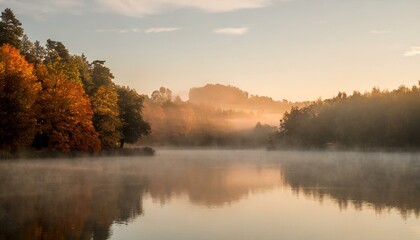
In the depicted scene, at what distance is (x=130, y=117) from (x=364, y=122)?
6899cm

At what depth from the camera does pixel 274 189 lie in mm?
37219

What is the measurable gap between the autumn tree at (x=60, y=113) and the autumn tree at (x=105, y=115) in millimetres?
12067

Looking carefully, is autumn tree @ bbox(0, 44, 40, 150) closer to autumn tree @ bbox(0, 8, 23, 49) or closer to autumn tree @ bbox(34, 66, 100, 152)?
autumn tree @ bbox(34, 66, 100, 152)

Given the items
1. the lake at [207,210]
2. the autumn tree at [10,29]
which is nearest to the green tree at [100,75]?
the autumn tree at [10,29]

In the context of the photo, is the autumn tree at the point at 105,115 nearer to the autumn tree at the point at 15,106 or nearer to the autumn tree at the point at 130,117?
the autumn tree at the point at 130,117

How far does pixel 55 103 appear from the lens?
3088 inches

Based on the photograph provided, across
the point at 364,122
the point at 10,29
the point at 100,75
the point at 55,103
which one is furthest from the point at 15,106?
the point at 364,122

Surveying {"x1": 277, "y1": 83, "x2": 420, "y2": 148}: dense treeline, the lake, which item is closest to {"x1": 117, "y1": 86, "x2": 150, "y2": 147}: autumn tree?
{"x1": 277, "y1": 83, "x2": 420, "y2": 148}: dense treeline

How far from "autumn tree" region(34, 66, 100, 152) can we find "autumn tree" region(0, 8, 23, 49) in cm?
1079

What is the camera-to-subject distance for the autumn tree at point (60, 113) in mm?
78000

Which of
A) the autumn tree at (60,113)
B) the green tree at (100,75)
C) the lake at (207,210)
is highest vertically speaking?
the green tree at (100,75)

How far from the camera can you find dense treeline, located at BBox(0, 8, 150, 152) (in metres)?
66.5

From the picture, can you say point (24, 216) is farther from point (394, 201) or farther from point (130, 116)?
point (130, 116)

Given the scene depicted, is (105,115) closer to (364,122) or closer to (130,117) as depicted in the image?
(130,117)
